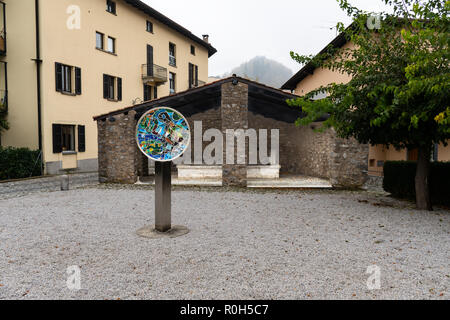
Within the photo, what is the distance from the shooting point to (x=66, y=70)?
54.0ft

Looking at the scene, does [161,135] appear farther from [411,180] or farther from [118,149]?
[411,180]

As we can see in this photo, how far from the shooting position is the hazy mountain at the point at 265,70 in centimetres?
13112

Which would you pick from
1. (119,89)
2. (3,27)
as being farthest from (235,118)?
(3,27)

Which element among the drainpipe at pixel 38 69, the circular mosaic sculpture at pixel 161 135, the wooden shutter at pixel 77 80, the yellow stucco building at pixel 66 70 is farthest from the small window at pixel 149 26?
the circular mosaic sculpture at pixel 161 135

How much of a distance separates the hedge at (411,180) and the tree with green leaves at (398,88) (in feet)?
2.16

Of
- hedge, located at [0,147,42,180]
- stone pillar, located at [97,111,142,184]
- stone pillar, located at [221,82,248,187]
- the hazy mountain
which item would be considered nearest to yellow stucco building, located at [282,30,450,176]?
stone pillar, located at [221,82,248,187]

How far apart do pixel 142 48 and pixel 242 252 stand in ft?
66.8

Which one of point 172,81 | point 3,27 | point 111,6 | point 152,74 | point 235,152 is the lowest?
point 235,152

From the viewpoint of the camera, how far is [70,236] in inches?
222

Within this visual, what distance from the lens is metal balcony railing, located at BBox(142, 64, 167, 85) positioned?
2172 centimetres

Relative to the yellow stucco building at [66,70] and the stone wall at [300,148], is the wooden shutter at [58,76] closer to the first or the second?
the yellow stucco building at [66,70]

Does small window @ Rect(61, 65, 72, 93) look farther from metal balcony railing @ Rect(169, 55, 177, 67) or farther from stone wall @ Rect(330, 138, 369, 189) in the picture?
stone wall @ Rect(330, 138, 369, 189)

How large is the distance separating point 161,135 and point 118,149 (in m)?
7.35
